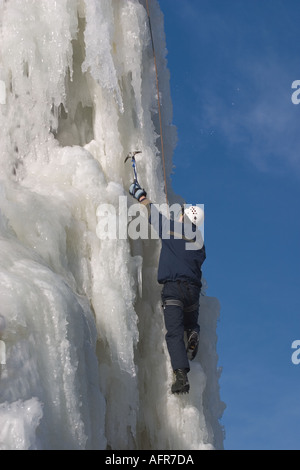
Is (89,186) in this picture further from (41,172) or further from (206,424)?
(206,424)

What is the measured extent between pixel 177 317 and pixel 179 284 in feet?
1.01

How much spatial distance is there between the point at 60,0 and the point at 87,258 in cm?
300

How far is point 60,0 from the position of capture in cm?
774

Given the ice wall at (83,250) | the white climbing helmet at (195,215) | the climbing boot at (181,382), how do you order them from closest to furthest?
the ice wall at (83,250) → the climbing boot at (181,382) → the white climbing helmet at (195,215)

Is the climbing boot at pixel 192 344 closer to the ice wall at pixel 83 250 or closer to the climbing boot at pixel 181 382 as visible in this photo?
the ice wall at pixel 83 250

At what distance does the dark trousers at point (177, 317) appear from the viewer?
6383 mm

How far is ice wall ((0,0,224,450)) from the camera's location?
15.5 ft

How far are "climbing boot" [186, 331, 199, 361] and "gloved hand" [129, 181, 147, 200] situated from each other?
1.37 m

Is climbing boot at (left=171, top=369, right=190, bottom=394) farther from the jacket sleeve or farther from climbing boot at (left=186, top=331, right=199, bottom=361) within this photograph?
the jacket sleeve

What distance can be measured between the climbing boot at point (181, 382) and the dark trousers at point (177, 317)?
0.05m

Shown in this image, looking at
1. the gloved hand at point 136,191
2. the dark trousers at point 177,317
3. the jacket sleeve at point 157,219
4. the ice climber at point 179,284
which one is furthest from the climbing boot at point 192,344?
the gloved hand at point 136,191

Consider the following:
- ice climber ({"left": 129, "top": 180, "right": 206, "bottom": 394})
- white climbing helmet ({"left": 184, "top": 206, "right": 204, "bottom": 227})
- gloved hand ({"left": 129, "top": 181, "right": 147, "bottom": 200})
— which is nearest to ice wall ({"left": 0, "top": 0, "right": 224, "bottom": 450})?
gloved hand ({"left": 129, "top": 181, "right": 147, "bottom": 200})
